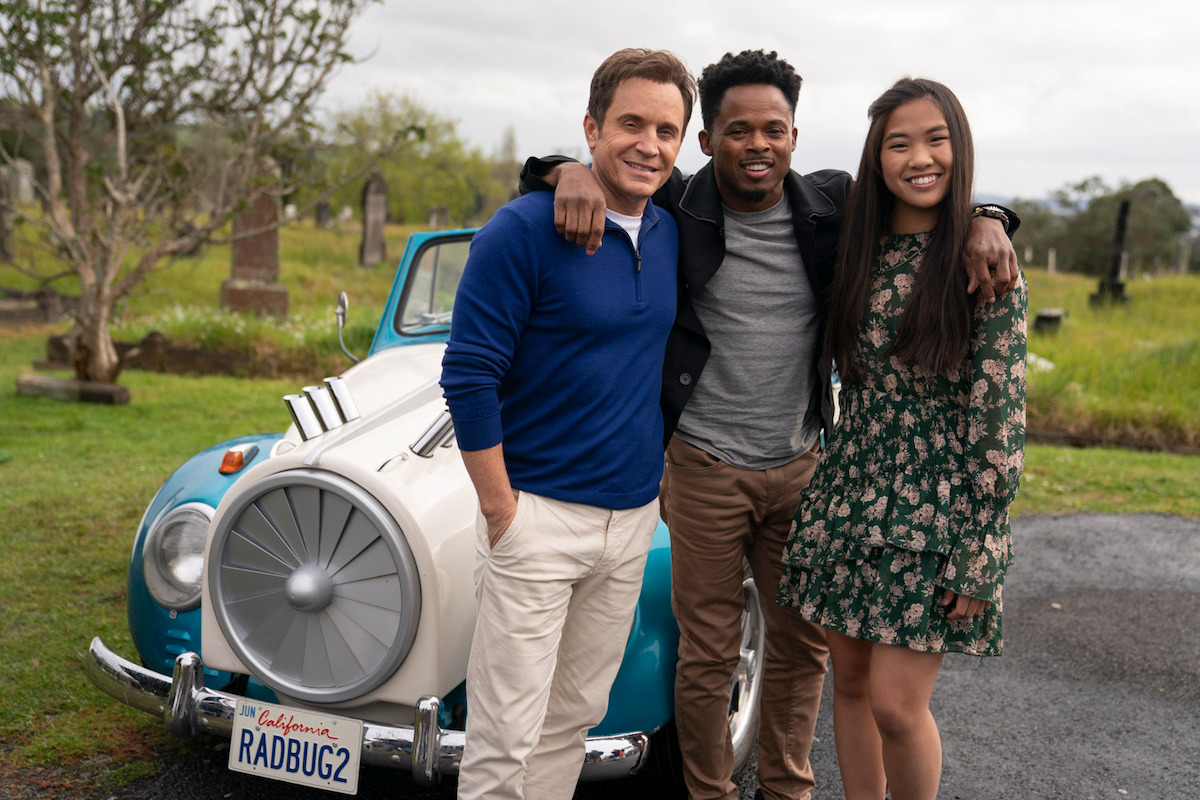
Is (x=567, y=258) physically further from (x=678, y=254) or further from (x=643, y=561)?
(x=643, y=561)

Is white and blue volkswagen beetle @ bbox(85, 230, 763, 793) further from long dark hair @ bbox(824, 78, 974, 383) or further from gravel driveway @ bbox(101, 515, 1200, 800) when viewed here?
long dark hair @ bbox(824, 78, 974, 383)

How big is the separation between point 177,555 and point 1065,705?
3325 millimetres

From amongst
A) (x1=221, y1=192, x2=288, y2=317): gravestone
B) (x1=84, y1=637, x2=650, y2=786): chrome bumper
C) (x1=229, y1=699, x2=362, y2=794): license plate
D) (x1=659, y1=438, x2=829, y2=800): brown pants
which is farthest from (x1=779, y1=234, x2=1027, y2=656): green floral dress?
(x1=221, y1=192, x2=288, y2=317): gravestone

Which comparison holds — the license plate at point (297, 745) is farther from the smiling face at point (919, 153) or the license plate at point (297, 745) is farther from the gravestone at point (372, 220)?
the gravestone at point (372, 220)

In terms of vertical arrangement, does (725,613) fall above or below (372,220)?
below

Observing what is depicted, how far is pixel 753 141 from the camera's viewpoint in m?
2.50

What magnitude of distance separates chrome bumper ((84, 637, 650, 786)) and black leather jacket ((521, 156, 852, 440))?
834mm

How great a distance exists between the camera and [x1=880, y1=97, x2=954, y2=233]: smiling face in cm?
230

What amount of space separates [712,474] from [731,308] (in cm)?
→ 45

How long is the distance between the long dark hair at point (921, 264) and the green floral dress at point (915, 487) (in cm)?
4

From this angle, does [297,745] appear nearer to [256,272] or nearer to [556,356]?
[556,356]

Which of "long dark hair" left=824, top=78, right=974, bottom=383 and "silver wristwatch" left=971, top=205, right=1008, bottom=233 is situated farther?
"silver wristwatch" left=971, top=205, right=1008, bottom=233

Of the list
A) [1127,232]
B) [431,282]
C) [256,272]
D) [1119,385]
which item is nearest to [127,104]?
[256,272]

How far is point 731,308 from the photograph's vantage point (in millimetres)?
2568
